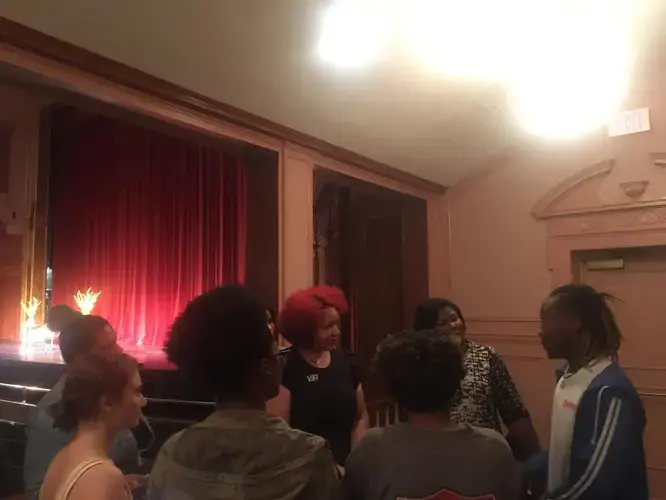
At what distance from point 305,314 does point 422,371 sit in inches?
32.8

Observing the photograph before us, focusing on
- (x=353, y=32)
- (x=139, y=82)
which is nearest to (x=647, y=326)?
(x=353, y=32)

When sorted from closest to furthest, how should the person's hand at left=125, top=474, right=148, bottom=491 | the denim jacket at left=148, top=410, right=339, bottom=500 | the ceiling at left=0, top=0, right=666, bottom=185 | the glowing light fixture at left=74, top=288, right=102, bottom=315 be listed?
the denim jacket at left=148, top=410, right=339, bottom=500 → the person's hand at left=125, top=474, right=148, bottom=491 → the ceiling at left=0, top=0, right=666, bottom=185 → the glowing light fixture at left=74, top=288, right=102, bottom=315

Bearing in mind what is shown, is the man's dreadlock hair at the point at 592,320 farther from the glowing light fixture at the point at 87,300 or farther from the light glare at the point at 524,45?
the glowing light fixture at the point at 87,300

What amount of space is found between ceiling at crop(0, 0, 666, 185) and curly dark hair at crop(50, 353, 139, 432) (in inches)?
55.7

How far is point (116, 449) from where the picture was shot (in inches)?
72.1

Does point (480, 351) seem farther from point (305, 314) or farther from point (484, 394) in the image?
point (305, 314)

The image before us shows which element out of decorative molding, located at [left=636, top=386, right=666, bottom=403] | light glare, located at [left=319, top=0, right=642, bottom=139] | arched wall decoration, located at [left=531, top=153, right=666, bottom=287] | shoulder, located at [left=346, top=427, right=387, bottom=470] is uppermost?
light glare, located at [left=319, top=0, right=642, bottom=139]

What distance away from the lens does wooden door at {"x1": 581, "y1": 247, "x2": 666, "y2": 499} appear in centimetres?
431

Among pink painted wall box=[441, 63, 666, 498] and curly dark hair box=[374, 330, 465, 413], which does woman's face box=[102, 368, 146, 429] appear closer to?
curly dark hair box=[374, 330, 465, 413]

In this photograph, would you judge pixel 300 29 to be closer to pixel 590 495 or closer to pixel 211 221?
pixel 590 495

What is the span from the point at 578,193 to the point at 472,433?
371 cm

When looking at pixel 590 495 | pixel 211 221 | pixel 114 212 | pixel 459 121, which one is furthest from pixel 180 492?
pixel 114 212

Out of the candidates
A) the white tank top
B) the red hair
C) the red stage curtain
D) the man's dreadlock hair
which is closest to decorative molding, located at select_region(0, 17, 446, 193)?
the red hair

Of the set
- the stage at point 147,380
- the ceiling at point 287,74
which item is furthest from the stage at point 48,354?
the ceiling at point 287,74
